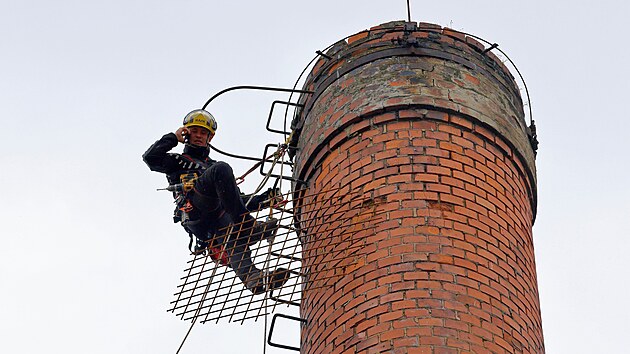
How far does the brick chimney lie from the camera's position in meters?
8.86

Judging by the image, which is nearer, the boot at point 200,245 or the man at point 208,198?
the man at point 208,198

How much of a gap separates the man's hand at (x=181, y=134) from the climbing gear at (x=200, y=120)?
0.06 m

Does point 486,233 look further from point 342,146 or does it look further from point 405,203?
point 342,146

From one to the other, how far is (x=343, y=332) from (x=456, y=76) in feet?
8.54

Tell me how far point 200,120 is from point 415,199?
102 inches

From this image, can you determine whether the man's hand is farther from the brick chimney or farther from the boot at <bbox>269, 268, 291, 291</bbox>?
the boot at <bbox>269, 268, 291, 291</bbox>

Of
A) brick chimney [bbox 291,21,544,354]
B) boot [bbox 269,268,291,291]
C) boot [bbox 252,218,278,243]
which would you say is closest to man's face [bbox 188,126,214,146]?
brick chimney [bbox 291,21,544,354]

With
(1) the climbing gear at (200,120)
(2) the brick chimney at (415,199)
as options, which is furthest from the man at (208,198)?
(2) the brick chimney at (415,199)

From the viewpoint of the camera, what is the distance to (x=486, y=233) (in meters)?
9.41

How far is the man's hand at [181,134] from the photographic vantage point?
36.2 ft

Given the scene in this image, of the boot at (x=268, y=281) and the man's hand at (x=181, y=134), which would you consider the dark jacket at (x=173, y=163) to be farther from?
the boot at (x=268, y=281)

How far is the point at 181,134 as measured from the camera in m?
11.0

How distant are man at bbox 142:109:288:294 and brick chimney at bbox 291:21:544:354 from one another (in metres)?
0.47

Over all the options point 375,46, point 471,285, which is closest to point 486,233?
point 471,285
